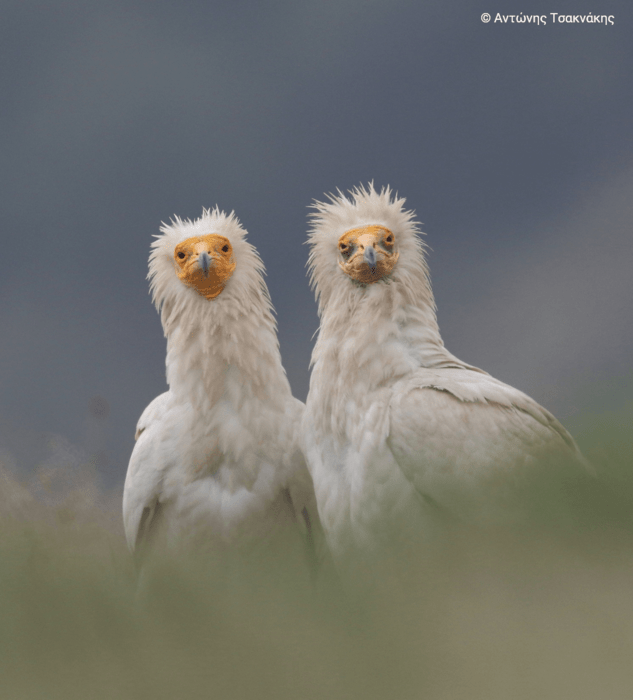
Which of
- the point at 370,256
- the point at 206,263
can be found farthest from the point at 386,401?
the point at 206,263

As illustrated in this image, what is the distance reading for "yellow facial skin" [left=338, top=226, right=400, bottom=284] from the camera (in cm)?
308

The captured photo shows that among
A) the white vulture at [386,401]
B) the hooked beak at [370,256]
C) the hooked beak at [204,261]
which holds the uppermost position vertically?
the hooked beak at [204,261]

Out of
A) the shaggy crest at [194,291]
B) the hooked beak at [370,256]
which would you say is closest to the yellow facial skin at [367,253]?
the hooked beak at [370,256]

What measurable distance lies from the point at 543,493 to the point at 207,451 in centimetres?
281

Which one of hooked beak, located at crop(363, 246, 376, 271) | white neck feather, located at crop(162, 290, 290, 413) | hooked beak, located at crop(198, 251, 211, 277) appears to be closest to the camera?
hooked beak, located at crop(363, 246, 376, 271)

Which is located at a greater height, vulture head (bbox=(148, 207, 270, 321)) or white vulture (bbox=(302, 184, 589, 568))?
vulture head (bbox=(148, 207, 270, 321))

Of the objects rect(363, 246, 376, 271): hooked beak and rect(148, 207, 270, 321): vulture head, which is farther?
rect(148, 207, 270, 321): vulture head

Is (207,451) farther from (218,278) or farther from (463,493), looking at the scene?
(463,493)

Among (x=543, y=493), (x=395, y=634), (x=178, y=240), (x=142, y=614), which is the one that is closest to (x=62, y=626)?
(x=142, y=614)

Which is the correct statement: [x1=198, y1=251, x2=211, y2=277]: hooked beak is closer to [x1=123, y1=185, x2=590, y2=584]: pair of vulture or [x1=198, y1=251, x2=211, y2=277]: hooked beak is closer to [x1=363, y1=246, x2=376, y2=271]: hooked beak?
[x1=123, y1=185, x2=590, y2=584]: pair of vulture

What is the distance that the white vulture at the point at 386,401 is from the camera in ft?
8.80

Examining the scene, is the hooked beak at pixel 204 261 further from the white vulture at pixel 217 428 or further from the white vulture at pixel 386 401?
the white vulture at pixel 386 401

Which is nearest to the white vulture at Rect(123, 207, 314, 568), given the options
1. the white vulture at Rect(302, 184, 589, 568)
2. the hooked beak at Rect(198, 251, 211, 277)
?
the hooked beak at Rect(198, 251, 211, 277)

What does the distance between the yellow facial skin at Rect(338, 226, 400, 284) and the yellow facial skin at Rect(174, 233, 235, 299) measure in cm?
66
